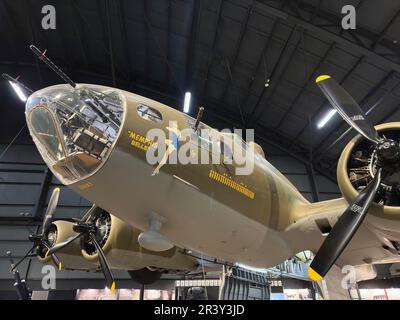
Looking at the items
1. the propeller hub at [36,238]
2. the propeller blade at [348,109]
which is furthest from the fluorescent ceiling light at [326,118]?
the propeller hub at [36,238]

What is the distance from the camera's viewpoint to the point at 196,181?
550cm

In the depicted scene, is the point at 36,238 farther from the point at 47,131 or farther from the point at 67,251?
the point at 47,131

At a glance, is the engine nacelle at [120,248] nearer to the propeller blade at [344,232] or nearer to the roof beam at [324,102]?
the propeller blade at [344,232]

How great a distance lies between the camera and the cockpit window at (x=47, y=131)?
5.06 m

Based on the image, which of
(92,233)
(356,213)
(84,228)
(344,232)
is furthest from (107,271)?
(356,213)

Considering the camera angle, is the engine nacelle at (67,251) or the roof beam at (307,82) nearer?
the engine nacelle at (67,251)

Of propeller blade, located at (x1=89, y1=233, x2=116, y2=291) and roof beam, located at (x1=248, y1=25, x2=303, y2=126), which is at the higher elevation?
roof beam, located at (x1=248, y1=25, x2=303, y2=126)

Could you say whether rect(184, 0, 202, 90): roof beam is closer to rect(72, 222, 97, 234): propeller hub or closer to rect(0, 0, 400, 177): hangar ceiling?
rect(0, 0, 400, 177): hangar ceiling

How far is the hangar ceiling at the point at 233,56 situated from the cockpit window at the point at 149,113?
9555mm

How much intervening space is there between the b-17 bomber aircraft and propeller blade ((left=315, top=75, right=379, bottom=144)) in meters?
0.02

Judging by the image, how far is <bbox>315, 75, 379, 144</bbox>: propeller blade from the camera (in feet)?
17.0

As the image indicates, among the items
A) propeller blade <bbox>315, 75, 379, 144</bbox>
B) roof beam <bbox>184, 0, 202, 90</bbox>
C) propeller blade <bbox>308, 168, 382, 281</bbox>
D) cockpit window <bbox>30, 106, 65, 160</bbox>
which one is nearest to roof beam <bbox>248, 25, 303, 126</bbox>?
roof beam <bbox>184, 0, 202, 90</bbox>

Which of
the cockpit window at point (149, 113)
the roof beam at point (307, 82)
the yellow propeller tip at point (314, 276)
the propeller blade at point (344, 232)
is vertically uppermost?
the roof beam at point (307, 82)
